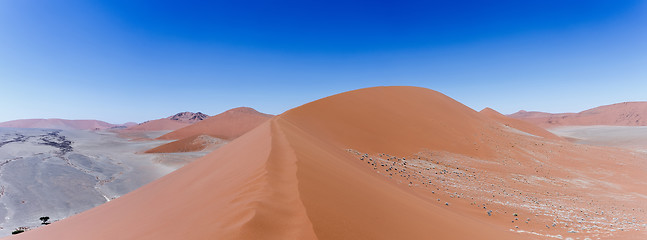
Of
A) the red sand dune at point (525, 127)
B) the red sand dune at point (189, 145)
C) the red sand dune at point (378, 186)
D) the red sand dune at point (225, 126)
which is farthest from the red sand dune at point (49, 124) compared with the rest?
the red sand dune at point (525, 127)

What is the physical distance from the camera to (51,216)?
13695 millimetres

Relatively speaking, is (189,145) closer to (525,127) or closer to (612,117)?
(525,127)

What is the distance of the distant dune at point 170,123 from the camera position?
103512 mm

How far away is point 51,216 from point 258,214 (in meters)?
17.8

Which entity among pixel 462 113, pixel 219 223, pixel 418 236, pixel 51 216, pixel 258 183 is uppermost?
pixel 462 113

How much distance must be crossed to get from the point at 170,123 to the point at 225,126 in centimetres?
6399

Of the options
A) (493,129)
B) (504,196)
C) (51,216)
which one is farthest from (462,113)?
(51,216)

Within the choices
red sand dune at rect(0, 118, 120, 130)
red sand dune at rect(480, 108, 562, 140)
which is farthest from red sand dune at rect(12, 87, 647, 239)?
red sand dune at rect(0, 118, 120, 130)

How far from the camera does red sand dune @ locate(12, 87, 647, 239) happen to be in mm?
3686

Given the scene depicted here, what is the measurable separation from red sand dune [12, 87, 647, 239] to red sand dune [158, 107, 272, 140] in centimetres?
4180

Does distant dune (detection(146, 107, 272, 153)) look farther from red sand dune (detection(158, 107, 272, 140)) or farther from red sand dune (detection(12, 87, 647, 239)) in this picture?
red sand dune (detection(12, 87, 647, 239))

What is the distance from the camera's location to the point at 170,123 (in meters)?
109

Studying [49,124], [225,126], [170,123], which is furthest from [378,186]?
[49,124]

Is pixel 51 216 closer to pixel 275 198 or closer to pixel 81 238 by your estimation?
pixel 81 238
